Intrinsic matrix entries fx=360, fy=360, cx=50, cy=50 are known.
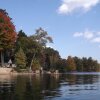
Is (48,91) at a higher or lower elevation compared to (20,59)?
lower

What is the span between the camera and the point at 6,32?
281ft

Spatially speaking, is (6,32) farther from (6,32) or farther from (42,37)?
(42,37)

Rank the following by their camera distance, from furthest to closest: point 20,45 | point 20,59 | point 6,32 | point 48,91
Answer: point 20,45 → point 20,59 → point 6,32 → point 48,91

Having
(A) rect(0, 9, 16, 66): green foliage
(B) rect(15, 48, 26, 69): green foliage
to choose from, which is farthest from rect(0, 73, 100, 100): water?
(B) rect(15, 48, 26, 69): green foliage

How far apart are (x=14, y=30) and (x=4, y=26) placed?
4.37 metres

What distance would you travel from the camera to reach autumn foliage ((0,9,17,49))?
85000mm

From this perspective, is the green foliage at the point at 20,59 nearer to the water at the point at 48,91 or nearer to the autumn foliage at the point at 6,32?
the autumn foliage at the point at 6,32

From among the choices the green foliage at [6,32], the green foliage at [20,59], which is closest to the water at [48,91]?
the green foliage at [6,32]

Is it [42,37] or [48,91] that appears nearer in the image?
[48,91]

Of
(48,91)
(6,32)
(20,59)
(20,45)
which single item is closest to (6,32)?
(6,32)

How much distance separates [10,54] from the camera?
358ft

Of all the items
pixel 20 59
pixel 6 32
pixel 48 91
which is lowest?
pixel 48 91

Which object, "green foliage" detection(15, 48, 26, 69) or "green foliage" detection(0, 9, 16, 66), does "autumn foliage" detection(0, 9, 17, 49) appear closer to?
"green foliage" detection(0, 9, 16, 66)

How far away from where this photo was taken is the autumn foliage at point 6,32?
8500 centimetres
